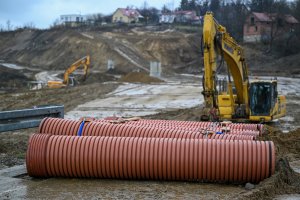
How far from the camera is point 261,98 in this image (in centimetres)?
2048

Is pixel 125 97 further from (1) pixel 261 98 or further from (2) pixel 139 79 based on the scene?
(1) pixel 261 98

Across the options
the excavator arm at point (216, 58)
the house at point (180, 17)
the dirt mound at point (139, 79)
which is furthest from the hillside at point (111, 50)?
the excavator arm at point (216, 58)

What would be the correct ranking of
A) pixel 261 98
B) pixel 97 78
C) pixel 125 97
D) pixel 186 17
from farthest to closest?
pixel 186 17 < pixel 97 78 < pixel 125 97 < pixel 261 98

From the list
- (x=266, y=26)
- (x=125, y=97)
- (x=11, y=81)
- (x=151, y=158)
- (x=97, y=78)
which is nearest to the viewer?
(x=151, y=158)

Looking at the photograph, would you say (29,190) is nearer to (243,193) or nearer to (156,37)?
(243,193)

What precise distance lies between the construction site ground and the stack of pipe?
0.56 ft

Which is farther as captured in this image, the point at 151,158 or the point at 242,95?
the point at 242,95

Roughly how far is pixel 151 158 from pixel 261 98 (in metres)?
12.2

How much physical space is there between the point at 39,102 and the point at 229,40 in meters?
16.3

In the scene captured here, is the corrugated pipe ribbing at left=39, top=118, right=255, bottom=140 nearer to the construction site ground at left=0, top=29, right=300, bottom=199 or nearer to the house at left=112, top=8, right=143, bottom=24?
the construction site ground at left=0, top=29, right=300, bottom=199

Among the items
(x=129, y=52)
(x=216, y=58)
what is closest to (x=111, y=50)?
(x=129, y=52)

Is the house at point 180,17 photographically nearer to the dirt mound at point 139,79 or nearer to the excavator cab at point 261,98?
the dirt mound at point 139,79

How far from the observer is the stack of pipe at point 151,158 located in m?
9.05

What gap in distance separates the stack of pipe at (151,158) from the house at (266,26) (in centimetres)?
6918
